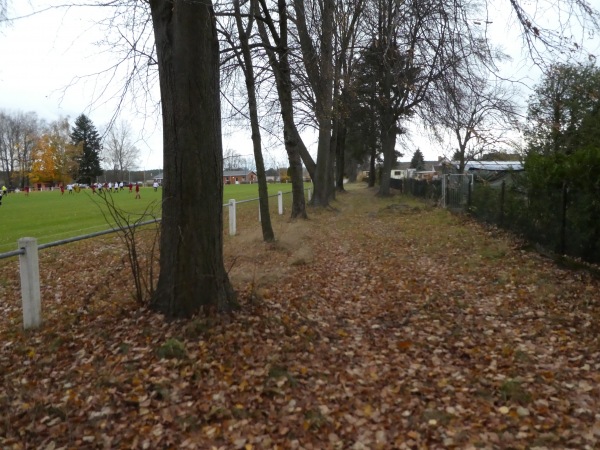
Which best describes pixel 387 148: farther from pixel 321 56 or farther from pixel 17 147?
pixel 17 147

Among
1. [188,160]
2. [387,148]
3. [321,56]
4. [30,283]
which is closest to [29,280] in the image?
[30,283]

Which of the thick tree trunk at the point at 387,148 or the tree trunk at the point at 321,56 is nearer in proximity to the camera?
the tree trunk at the point at 321,56

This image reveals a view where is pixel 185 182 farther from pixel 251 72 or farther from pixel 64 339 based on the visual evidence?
pixel 251 72

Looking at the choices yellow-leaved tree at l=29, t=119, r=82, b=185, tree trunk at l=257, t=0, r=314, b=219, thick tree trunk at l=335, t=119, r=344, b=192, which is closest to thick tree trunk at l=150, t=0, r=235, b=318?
tree trunk at l=257, t=0, r=314, b=219

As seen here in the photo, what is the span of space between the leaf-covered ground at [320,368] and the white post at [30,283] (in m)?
0.21

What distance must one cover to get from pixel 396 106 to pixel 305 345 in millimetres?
23506

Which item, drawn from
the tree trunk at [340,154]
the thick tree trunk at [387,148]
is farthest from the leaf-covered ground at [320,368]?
the tree trunk at [340,154]

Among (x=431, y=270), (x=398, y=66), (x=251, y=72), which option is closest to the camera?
(x=398, y=66)

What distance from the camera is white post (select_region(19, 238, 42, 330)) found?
552cm

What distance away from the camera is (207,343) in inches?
197

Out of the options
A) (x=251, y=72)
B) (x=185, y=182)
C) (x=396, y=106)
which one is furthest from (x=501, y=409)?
(x=396, y=106)

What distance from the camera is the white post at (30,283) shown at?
5.52 m

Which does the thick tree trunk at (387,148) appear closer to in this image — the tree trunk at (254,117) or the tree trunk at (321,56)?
the tree trunk at (321,56)

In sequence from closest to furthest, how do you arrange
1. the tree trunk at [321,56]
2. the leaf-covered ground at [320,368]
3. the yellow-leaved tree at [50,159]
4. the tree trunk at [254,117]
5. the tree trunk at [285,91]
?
the leaf-covered ground at [320,368], the tree trunk at [321,56], the tree trunk at [254,117], the tree trunk at [285,91], the yellow-leaved tree at [50,159]
